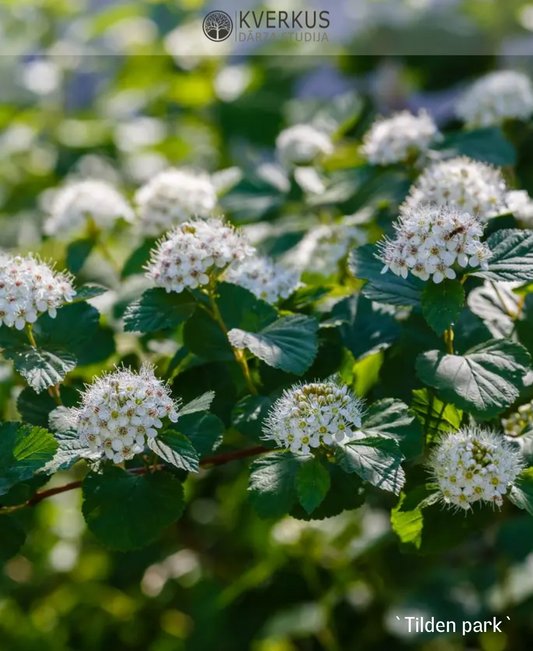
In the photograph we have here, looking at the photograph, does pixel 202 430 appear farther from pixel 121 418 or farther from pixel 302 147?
pixel 302 147

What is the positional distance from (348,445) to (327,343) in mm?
213

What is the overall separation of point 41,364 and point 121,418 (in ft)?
0.55

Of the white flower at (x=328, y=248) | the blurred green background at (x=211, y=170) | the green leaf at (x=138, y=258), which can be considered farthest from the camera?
the blurred green background at (x=211, y=170)

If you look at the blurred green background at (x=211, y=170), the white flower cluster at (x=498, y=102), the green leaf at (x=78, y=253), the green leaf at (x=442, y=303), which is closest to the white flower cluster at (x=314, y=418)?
the green leaf at (x=442, y=303)

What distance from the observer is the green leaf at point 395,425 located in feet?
3.13

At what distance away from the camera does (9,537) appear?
1.00 m

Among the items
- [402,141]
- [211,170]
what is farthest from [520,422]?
[211,170]

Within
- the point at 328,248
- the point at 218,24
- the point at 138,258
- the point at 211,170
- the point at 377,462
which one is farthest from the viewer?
the point at 211,170

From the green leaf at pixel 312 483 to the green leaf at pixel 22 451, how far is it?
0.27 meters

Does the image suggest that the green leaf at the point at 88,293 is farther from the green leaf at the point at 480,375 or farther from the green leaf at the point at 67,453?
the green leaf at the point at 480,375

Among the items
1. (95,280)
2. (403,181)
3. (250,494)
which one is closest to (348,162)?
(403,181)

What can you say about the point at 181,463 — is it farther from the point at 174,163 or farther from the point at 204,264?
the point at 174,163

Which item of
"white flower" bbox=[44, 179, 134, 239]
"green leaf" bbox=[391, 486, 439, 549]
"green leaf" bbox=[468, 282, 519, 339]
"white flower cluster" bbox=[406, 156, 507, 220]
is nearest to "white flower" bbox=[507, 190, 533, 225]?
"white flower cluster" bbox=[406, 156, 507, 220]

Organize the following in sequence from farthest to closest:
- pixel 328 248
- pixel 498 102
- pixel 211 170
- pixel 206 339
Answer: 1. pixel 211 170
2. pixel 498 102
3. pixel 328 248
4. pixel 206 339
